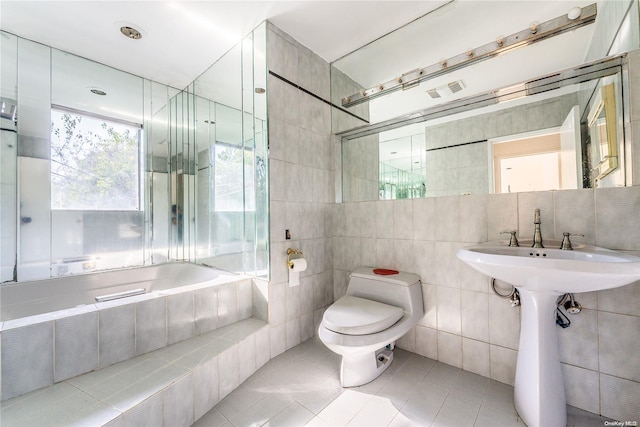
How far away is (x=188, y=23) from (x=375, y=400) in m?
2.70

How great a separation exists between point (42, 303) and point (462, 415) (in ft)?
9.68

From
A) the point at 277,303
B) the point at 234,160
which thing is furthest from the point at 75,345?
the point at 234,160

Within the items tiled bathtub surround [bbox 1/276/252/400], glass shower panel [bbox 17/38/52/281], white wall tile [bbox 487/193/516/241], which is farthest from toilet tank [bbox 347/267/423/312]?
glass shower panel [bbox 17/38/52/281]

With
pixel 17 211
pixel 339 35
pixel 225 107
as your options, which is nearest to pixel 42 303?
pixel 17 211

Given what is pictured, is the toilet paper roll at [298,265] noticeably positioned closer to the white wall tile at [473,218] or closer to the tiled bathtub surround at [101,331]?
the tiled bathtub surround at [101,331]

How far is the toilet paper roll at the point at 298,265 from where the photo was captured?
1879 millimetres

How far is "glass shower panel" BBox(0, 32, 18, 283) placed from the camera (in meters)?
1.93

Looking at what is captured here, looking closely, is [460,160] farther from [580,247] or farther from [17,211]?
[17,211]

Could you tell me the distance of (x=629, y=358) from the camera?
1.18 meters

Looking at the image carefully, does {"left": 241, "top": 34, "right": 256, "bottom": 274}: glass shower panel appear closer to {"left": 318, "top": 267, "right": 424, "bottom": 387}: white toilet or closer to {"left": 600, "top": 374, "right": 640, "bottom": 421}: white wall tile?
{"left": 318, "top": 267, "right": 424, "bottom": 387}: white toilet

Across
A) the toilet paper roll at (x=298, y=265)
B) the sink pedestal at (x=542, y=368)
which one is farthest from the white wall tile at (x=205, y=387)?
the sink pedestal at (x=542, y=368)

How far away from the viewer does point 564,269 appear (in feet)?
3.10

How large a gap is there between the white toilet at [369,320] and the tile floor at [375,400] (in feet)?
0.34

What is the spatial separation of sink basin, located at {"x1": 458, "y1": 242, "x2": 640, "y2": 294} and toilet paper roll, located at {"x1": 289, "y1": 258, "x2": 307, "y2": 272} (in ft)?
3.43
